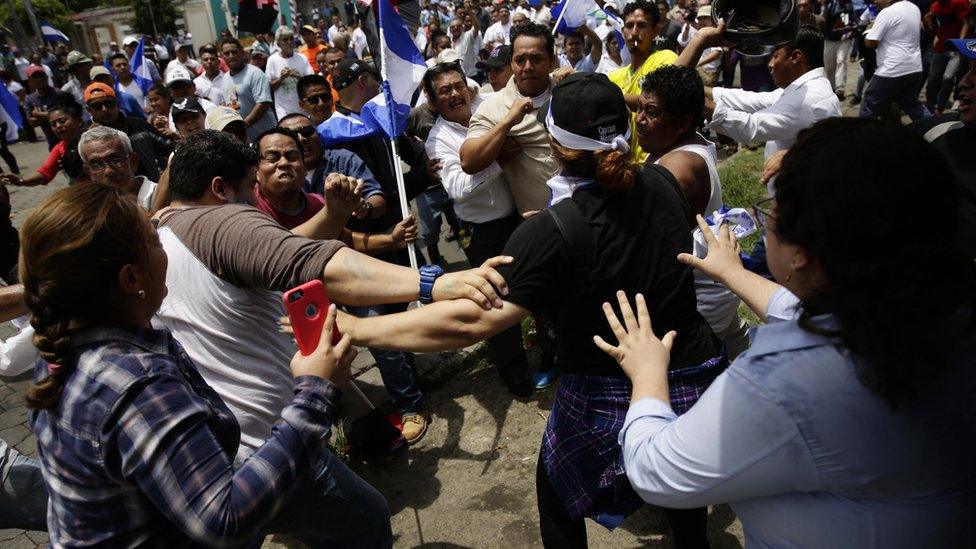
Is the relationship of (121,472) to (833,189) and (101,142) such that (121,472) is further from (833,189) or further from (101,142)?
(101,142)

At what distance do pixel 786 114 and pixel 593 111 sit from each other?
236 centimetres

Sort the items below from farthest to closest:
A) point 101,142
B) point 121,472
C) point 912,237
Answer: point 101,142, point 121,472, point 912,237

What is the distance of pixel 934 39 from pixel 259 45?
11.1m

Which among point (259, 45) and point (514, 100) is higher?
point (514, 100)

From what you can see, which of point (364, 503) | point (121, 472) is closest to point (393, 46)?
point (364, 503)

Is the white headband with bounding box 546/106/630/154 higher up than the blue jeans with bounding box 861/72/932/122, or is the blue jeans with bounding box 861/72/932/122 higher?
the white headband with bounding box 546/106/630/154

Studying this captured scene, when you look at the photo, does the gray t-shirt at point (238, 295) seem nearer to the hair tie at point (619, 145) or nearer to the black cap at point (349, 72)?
the hair tie at point (619, 145)

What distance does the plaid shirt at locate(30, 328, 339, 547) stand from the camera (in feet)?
4.37

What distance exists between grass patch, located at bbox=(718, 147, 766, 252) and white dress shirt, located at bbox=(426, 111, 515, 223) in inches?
107

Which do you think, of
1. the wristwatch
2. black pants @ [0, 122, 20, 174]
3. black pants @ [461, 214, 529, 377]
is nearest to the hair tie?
the wristwatch

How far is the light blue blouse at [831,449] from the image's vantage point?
1.15 meters

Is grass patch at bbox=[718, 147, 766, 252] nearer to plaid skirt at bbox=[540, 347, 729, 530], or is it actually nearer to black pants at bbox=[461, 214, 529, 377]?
black pants at bbox=[461, 214, 529, 377]

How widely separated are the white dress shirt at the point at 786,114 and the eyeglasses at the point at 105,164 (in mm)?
3521

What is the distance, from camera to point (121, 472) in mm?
1357
